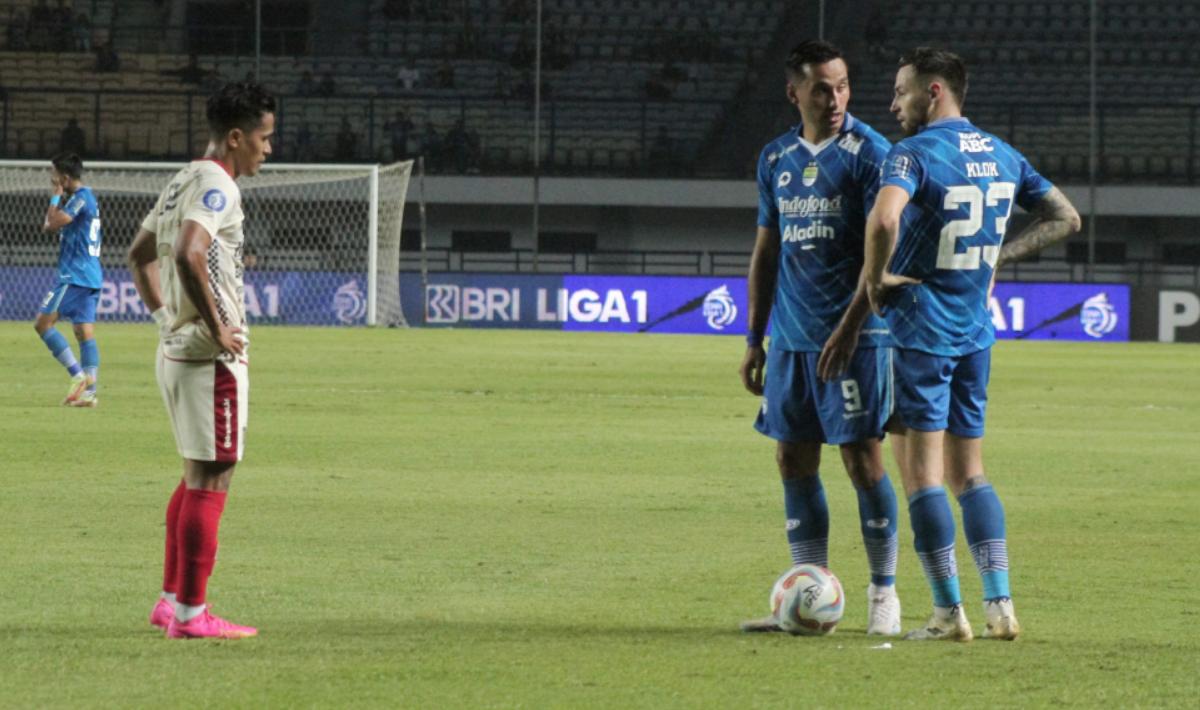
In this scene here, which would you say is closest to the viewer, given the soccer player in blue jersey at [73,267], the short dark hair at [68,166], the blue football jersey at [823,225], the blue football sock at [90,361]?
the blue football jersey at [823,225]

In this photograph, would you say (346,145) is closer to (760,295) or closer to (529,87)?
(529,87)

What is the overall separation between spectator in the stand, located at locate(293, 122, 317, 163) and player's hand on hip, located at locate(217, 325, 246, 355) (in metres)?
38.5

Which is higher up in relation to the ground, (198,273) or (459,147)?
(459,147)

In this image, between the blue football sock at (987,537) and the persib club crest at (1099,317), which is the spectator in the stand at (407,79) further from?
the blue football sock at (987,537)

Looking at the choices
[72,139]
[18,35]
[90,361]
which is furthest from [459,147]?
[90,361]

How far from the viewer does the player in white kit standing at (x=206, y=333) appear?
6438 mm

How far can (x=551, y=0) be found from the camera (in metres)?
50.2

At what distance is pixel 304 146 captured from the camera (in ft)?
147

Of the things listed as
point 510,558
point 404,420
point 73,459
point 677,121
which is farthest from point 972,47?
point 510,558

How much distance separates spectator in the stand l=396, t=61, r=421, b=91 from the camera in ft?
156

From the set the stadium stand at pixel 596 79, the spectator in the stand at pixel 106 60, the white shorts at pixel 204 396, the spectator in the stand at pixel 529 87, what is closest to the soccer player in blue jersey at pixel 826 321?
the white shorts at pixel 204 396

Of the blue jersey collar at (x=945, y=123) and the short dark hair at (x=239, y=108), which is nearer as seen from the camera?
the short dark hair at (x=239, y=108)

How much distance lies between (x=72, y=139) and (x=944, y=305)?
40077 millimetres

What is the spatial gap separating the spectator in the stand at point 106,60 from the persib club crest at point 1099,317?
82.6 ft
